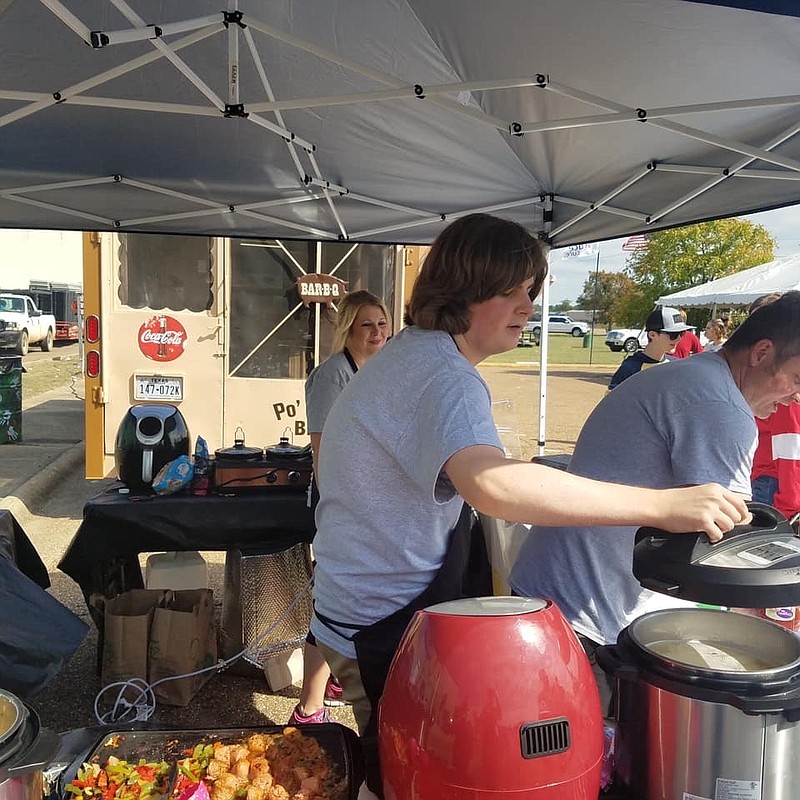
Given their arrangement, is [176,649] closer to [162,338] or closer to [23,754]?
[23,754]

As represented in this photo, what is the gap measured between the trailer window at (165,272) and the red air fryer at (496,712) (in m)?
6.01

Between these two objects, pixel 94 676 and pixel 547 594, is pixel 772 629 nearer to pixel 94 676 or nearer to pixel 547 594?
pixel 547 594

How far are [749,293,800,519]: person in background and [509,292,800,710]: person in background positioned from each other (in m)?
2.50

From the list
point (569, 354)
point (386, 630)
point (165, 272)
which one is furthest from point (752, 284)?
point (569, 354)

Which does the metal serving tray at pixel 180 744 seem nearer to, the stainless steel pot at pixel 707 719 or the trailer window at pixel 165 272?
the stainless steel pot at pixel 707 719

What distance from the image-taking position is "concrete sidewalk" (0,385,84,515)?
738cm

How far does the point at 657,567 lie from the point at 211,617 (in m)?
2.93

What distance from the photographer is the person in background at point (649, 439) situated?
158 centimetres

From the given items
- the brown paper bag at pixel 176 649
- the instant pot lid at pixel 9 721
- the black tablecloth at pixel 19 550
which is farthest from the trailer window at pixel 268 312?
the instant pot lid at pixel 9 721

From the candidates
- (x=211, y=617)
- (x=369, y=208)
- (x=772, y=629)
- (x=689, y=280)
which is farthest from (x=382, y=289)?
(x=689, y=280)

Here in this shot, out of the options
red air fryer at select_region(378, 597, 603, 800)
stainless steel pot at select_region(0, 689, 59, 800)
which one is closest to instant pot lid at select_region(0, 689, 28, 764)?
stainless steel pot at select_region(0, 689, 59, 800)

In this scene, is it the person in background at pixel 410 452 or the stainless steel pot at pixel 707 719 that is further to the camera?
the person in background at pixel 410 452

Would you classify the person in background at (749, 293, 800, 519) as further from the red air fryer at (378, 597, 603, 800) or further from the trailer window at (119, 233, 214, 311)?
the trailer window at (119, 233, 214, 311)

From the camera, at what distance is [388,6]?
8.14 ft
